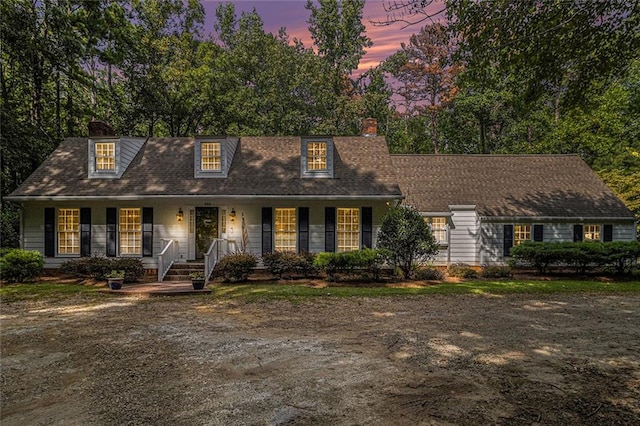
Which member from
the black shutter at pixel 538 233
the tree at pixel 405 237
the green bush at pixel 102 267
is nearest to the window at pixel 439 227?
the black shutter at pixel 538 233

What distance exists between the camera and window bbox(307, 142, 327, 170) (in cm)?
1488

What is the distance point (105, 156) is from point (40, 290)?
5735mm

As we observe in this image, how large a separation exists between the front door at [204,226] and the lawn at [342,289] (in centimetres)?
267

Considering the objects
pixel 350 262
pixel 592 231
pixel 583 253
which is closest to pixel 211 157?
pixel 350 262

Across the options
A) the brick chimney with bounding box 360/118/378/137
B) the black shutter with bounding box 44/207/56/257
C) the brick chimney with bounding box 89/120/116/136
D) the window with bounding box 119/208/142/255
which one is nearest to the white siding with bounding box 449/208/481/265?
the brick chimney with bounding box 360/118/378/137

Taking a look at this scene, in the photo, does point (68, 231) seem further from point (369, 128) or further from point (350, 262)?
point (369, 128)

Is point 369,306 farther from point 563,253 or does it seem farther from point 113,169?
point 113,169

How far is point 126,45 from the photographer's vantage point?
2061 centimetres

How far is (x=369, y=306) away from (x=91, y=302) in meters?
7.34

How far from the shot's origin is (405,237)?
1224cm

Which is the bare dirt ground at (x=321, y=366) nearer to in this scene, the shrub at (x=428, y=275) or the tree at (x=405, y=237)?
the tree at (x=405, y=237)

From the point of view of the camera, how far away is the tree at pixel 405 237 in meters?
12.3

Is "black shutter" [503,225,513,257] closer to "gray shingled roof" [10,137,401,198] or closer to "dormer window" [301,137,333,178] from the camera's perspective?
"gray shingled roof" [10,137,401,198]

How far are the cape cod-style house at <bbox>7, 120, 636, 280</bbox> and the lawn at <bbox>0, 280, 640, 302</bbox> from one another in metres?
2.09
